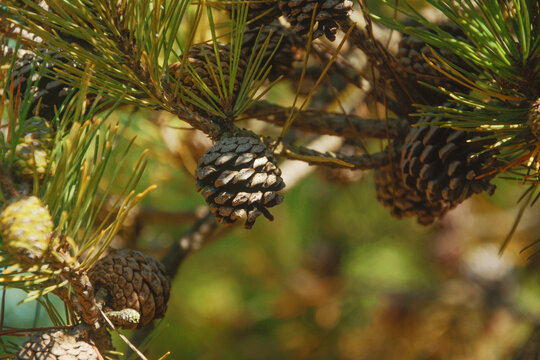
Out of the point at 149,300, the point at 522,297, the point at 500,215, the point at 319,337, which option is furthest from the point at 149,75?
the point at 522,297

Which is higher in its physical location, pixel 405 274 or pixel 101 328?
pixel 101 328

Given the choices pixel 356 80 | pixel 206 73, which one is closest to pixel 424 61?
pixel 356 80

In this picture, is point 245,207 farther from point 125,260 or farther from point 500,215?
point 500,215

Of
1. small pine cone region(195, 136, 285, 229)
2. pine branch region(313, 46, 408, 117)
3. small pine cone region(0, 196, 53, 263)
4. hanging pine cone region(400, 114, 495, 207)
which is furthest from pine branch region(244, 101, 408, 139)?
small pine cone region(0, 196, 53, 263)

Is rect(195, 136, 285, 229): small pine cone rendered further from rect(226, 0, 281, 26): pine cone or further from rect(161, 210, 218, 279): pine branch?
rect(161, 210, 218, 279): pine branch

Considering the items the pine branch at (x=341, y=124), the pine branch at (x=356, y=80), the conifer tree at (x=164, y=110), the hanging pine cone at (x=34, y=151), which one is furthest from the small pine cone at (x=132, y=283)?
Answer: the pine branch at (x=356, y=80)

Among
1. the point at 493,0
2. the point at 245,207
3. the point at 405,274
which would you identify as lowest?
the point at 405,274

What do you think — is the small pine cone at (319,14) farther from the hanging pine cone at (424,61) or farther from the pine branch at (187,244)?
the pine branch at (187,244)

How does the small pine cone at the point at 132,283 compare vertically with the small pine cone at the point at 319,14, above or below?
below

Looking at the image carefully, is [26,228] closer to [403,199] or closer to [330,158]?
[330,158]
